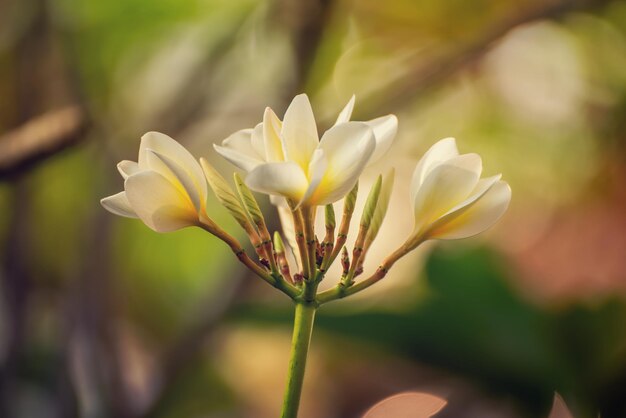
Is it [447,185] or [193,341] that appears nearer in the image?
[447,185]

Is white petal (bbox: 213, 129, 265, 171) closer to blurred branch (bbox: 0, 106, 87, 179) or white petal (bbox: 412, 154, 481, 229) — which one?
white petal (bbox: 412, 154, 481, 229)

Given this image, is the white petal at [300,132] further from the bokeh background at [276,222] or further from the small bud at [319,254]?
the bokeh background at [276,222]

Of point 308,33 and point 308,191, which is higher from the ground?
point 308,33

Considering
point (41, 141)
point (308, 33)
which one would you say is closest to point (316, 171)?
point (41, 141)

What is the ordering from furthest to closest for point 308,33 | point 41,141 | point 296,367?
point 308,33 → point 41,141 → point 296,367

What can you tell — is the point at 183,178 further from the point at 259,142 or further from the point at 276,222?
the point at 276,222

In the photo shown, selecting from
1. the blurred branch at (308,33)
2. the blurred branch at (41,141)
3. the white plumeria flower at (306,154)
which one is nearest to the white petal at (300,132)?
the white plumeria flower at (306,154)

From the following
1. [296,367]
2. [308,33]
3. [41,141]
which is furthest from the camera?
[308,33]
